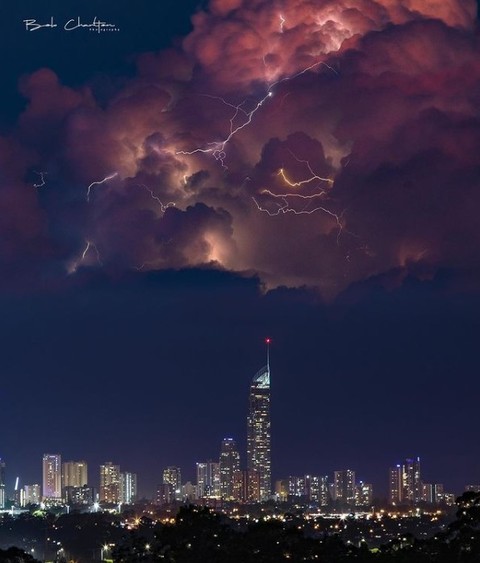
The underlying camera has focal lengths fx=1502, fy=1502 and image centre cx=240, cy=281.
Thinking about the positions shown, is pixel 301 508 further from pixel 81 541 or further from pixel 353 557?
pixel 353 557

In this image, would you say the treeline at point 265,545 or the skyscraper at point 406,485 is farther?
the skyscraper at point 406,485

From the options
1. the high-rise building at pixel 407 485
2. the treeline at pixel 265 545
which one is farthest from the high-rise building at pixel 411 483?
the treeline at pixel 265 545

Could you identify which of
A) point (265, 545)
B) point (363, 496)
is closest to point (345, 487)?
point (363, 496)

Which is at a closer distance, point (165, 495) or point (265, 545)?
point (265, 545)

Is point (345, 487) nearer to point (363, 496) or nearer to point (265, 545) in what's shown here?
point (363, 496)

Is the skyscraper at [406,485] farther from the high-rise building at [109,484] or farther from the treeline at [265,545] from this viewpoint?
the treeline at [265,545]

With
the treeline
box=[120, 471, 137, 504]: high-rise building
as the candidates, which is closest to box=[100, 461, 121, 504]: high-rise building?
box=[120, 471, 137, 504]: high-rise building
